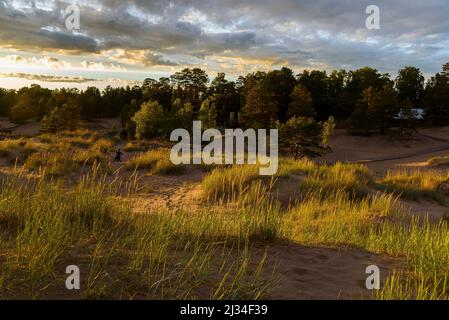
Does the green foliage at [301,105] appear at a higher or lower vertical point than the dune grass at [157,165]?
higher

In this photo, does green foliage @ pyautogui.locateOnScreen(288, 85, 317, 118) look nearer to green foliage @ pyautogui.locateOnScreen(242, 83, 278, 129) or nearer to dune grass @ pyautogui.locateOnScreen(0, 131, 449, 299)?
green foliage @ pyautogui.locateOnScreen(242, 83, 278, 129)

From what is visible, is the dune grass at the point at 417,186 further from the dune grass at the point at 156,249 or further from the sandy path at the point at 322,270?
the sandy path at the point at 322,270

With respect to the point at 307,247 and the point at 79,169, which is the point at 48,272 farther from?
the point at 79,169

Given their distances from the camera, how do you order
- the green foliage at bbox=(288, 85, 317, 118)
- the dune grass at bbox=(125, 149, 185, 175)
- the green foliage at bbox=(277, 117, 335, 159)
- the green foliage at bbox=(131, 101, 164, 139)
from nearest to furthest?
the dune grass at bbox=(125, 149, 185, 175)
the green foliage at bbox=(277, 117, 335, 159)
the green foliage at bbox=(131, 101, 164, 139)
the green foliage at bbox=(288, 85, 317, 118)

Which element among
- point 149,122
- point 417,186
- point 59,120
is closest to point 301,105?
point 149,122

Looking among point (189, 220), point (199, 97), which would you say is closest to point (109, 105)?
point (199, 97)

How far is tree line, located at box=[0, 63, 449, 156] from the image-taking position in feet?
144

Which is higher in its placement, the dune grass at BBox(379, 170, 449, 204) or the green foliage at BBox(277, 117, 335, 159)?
the green foliage at BBox(277, 117, 335, 159)

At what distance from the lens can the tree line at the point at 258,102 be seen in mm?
44000

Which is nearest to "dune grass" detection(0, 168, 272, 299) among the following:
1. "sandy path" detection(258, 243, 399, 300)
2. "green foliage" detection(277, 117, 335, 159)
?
"sandy path" detection(258, 243, 399, 300)

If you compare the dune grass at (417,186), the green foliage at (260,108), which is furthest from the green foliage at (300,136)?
the dune grass at (417,186)

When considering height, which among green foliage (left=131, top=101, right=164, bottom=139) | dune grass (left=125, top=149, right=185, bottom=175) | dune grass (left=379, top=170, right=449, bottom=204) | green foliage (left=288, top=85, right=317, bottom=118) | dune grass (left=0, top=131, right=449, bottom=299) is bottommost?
dune grass (left=379, top=170, right=449, bottom=204)

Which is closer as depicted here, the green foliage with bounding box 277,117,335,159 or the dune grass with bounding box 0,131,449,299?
the dune grass with bounding box 0,131,449,299

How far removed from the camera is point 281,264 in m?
4.47
